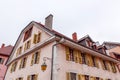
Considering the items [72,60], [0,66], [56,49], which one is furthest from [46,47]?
[0,66]

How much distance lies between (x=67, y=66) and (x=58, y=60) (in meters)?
1.04

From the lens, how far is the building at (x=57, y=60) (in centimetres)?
1019

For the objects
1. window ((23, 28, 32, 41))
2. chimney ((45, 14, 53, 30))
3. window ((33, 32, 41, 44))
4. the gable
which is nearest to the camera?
the gable

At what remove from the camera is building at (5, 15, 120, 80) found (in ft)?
33.4

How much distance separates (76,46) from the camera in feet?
38.4

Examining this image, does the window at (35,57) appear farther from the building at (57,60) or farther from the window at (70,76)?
the window at (70,76)

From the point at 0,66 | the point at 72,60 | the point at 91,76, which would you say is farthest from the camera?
the point at 0,66

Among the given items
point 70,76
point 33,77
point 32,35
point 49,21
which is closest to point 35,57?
point 33,77

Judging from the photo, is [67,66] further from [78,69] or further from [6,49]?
[6,49]

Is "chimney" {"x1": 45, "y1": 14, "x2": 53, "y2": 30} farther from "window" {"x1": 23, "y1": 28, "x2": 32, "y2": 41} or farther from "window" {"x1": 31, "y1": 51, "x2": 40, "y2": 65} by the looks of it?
"window" {"x1": 31, "y1": 51, "x2": 40, "y2": 65}

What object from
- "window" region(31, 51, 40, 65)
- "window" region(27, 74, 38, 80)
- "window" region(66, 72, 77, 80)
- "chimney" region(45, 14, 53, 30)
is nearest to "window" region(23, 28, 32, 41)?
"chimney" region(45, 14, 53, 30)

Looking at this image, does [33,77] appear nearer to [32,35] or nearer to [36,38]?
[36,38]

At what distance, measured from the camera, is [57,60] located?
1012 centimetres

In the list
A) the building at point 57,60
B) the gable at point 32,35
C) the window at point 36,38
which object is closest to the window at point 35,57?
the building at point 57,60
